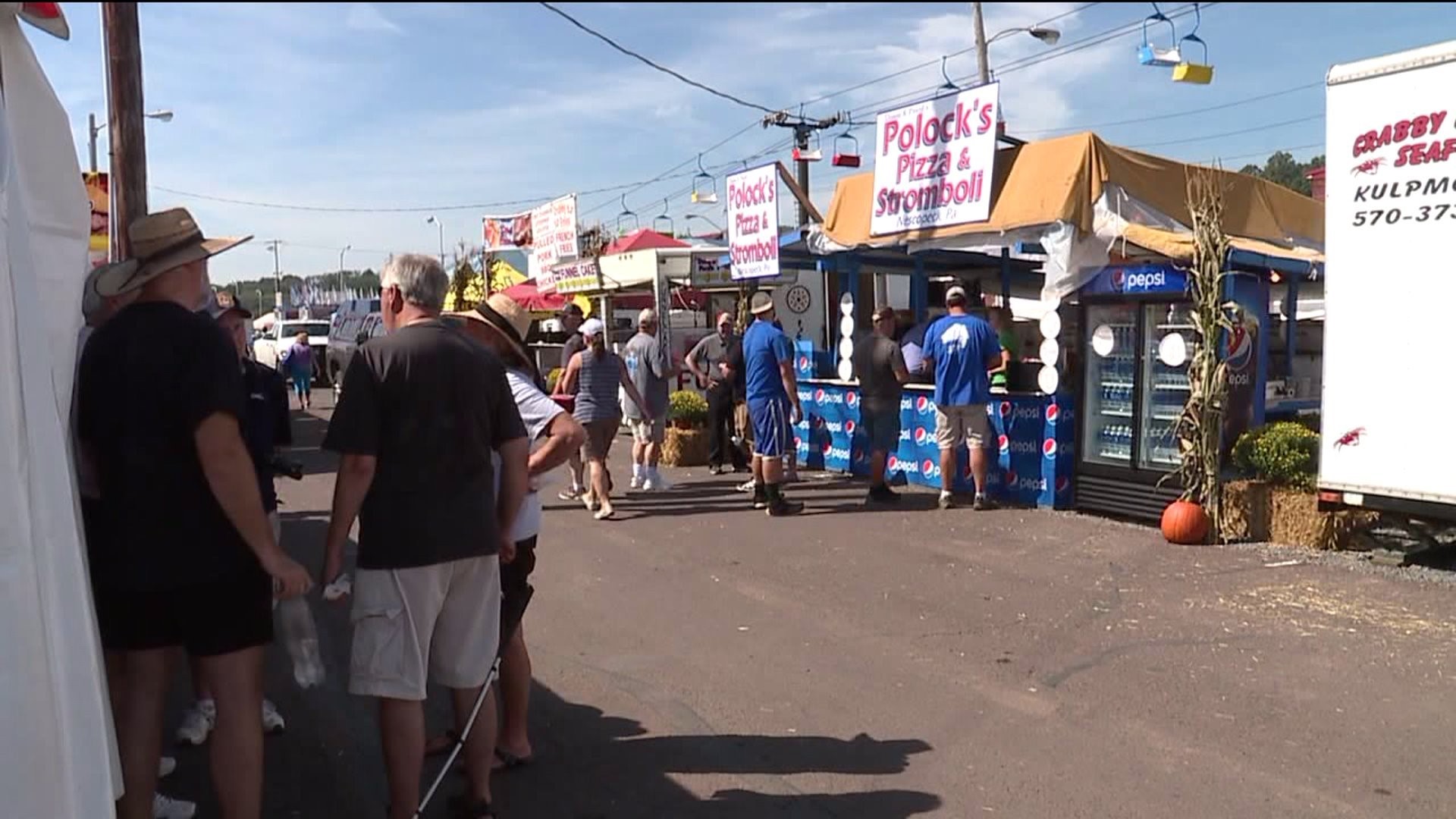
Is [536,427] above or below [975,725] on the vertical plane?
above

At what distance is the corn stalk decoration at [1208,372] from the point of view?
8367 mm

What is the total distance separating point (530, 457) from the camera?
401cm

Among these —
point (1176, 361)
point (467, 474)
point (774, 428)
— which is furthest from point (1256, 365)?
point (467, 474)

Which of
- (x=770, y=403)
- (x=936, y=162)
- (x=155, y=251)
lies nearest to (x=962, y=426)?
(x=770, y=403)

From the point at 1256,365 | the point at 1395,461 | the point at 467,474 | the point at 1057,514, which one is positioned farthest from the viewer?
the point at 1057,514

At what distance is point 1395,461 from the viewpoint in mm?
7277

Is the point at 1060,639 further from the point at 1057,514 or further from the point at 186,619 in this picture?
the point at 186,619

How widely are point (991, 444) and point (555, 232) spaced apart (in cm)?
1407

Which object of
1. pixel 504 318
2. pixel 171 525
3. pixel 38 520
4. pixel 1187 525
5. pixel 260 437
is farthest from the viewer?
pixel 1187 525

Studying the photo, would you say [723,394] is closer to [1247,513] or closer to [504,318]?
[1247,513]

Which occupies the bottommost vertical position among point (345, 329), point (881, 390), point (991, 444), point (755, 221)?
point (991, 444)

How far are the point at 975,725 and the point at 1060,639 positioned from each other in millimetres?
1443

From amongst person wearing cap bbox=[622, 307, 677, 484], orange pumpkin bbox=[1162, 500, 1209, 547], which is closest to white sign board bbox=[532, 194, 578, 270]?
person wearing cap bbox=[622, 307, 677, 484]

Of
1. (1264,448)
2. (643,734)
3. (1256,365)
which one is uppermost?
(1256,365)
